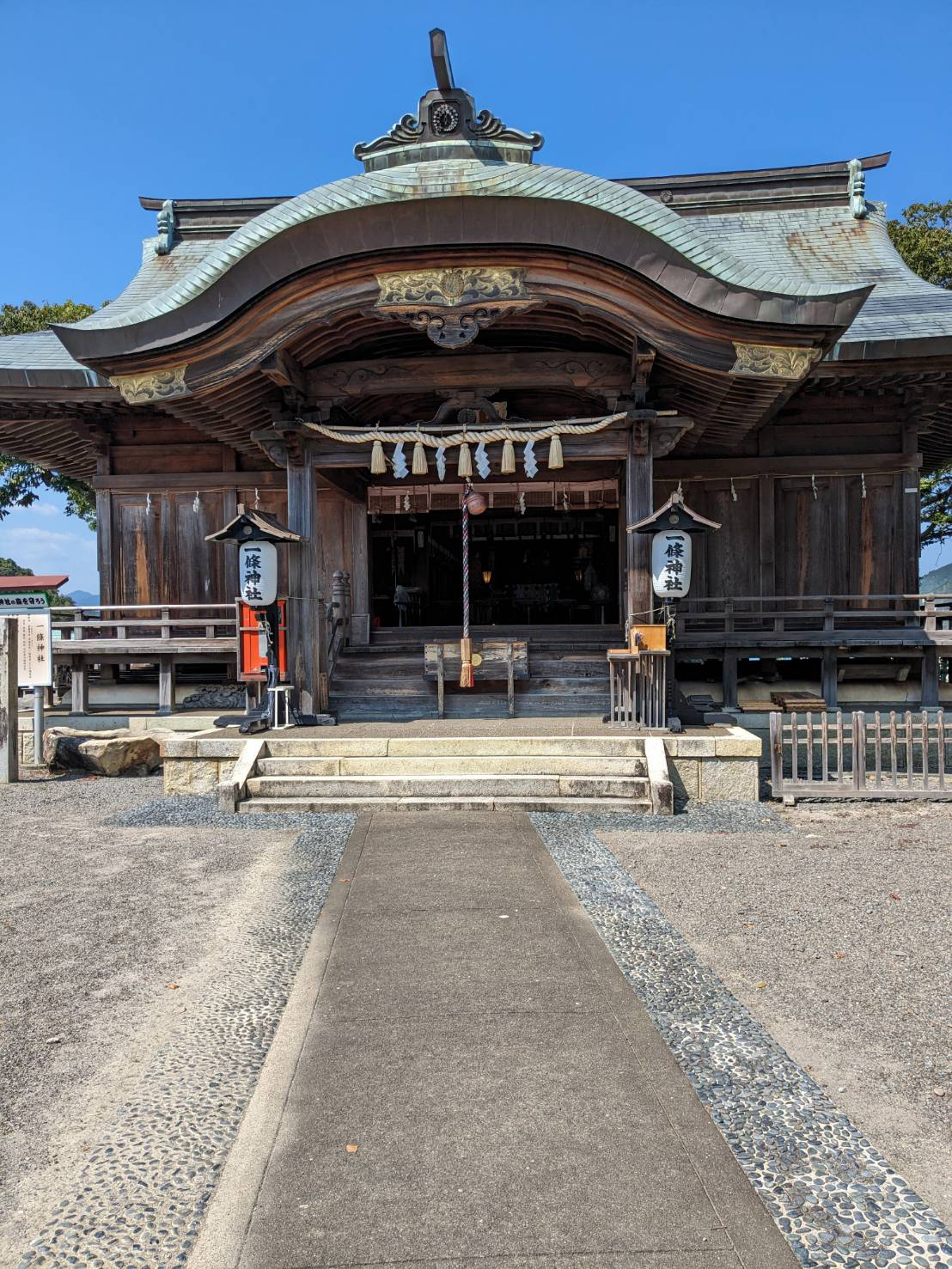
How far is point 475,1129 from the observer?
2838 millimetres

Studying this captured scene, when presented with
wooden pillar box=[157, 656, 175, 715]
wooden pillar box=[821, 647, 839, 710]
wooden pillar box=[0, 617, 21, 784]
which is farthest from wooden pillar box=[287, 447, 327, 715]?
wooden pillar box=[821, 647, 839, 710]

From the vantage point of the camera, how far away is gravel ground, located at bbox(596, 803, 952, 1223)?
3.12 m

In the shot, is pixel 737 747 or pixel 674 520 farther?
pixel 674 520

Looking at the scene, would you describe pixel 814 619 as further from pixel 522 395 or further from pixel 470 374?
pixel 470 374

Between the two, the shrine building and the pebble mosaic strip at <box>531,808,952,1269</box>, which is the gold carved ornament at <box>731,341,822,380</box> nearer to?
the shrine building

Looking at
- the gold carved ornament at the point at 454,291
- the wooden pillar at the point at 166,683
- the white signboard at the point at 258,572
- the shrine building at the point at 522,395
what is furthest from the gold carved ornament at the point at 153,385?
the wooden pillar at the point at 166,683

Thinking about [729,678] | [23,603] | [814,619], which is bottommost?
[729,678]

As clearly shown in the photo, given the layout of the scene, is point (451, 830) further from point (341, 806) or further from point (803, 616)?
point (803, 616)

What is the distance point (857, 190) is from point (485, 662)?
10.5 meters

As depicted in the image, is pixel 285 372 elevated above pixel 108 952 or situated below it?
above

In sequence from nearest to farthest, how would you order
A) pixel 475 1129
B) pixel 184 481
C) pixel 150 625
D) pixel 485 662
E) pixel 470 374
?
Result: 1. pixel 475 1129
2. pixel 470 374
3. pixel 485 662
4. pixel 150 625
5. pixel 184 481

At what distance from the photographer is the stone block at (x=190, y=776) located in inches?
348

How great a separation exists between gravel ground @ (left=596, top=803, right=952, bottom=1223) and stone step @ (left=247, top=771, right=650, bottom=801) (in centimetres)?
61

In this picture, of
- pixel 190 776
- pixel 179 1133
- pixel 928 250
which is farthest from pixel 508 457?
pixel 928 250
